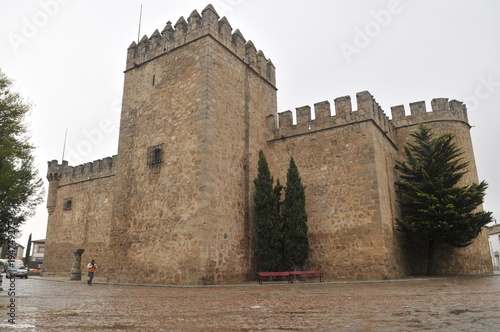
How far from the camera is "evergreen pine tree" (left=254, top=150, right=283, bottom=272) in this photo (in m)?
12.7

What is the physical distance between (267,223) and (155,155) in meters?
4.79

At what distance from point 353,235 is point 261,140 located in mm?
5308

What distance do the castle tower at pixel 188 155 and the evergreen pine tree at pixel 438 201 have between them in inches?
235

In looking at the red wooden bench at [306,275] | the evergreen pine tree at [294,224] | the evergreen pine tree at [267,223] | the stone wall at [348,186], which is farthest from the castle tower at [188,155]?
the stone wall at [348,186]

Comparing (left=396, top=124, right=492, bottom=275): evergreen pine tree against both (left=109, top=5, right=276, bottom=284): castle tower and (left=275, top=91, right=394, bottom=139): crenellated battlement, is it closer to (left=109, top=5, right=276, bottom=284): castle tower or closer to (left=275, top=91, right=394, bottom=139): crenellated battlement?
(left=275, top=91, right=394, bottom=139): crenellated battlement

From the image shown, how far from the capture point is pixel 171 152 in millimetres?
13250

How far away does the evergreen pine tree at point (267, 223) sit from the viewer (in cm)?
1272

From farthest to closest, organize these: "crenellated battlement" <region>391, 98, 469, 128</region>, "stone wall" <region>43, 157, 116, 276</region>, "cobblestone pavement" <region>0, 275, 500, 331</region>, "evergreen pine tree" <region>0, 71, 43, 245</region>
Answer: "stone wall" <region>43, 157, 116, 276</region> < "crenellated battlement" <region>391, 98, 469, 128</region> < "evergreen pine tree" <region>0, 71, 43, 245</region> < "cobblestone pavement" <region>0, 275, 500, 331</region>

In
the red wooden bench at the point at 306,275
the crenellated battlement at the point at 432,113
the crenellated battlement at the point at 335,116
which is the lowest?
the red wooden bench at the point at 306,275

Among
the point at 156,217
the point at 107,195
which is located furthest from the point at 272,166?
the point at 107,195

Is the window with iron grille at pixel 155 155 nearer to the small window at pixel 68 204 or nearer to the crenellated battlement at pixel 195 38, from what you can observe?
the crenellated battlement at pixel 195 38

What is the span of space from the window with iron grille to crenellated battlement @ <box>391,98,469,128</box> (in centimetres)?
1044

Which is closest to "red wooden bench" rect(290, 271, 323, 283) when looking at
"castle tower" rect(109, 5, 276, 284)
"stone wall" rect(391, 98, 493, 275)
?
"castle tower" rect(109, 5, 276, 284)

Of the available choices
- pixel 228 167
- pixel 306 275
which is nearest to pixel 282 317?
pixel 306 275
